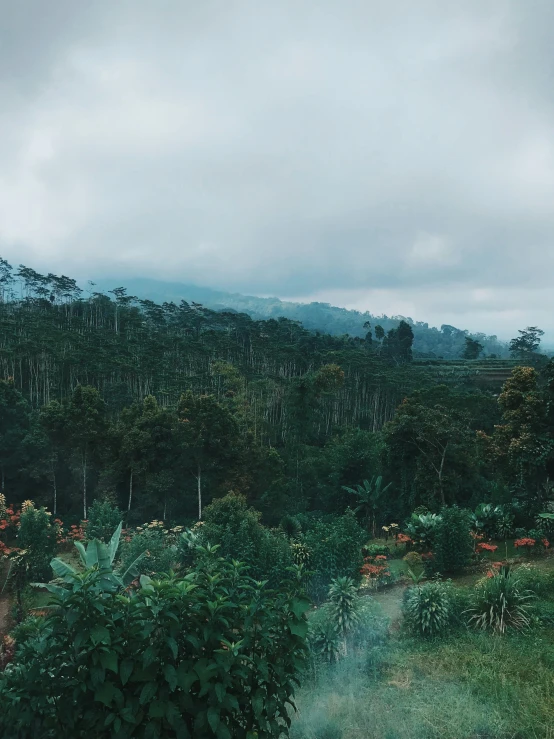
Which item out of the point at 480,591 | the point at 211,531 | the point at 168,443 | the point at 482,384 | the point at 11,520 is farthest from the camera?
the point at 482,384

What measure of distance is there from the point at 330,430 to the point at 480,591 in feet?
73.9

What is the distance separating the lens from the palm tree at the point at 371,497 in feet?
50.5

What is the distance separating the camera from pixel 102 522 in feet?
40.6

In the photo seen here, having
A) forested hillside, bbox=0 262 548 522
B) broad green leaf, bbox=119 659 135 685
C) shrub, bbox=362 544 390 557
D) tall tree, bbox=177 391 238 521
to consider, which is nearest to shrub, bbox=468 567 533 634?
shrub, bbox=362 544 390 557

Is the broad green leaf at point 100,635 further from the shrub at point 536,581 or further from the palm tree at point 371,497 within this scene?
the palm tree at point 371,497

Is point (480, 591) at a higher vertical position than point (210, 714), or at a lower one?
lower

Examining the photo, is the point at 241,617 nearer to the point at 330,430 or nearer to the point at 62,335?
the point at 330,430

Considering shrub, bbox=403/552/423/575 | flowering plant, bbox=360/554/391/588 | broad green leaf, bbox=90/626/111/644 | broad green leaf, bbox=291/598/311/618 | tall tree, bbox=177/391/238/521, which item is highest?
broad green leaf, bbox=90/626/111/644

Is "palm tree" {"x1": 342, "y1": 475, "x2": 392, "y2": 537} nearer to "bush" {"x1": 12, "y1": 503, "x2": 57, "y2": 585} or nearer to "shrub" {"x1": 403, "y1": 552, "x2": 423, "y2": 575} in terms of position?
"shrub" {"x1": 403, "y1": 552, "x2": 423, "y2": 575}

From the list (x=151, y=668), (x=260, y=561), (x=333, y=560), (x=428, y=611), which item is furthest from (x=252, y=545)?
(x=151, y=668)

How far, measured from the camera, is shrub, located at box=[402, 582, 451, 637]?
19.7 ft

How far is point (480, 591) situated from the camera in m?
6.25

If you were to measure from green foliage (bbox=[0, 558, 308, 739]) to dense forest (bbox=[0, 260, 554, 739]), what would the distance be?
0.01m

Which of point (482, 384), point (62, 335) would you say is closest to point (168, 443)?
point (62, 335)
